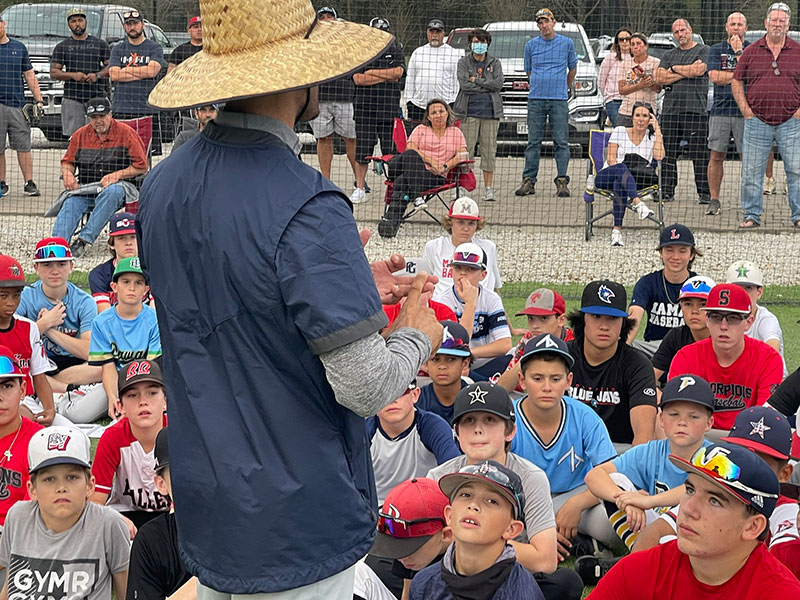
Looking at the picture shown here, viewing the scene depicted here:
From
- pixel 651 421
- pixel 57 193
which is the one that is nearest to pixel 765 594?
pixel 651 421

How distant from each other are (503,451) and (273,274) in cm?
237

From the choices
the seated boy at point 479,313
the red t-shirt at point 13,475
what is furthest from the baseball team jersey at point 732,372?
the red t-shirt at point 13,475

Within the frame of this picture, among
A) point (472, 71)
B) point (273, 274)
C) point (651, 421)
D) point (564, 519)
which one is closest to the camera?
point (273, 274)

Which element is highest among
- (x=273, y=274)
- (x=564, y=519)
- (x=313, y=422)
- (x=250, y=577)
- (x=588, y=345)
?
(x=273, y=274)

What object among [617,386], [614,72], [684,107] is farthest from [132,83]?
[617,386]

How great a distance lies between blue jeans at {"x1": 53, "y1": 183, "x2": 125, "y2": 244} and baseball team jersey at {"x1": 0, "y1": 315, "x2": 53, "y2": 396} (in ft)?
13.9

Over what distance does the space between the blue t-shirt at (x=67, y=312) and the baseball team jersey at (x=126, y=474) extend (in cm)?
230

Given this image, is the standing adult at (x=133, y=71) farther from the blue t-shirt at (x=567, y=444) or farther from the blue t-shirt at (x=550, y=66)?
the blue t-shirt at (x=567, y=444)

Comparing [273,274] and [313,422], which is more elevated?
[273,274]

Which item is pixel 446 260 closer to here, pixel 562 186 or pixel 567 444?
pixel 567 444

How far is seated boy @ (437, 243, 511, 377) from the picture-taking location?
263 inches

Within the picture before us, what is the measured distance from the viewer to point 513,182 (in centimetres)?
1339

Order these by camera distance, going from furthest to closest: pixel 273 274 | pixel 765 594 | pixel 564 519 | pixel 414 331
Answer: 1. pixel 564 519
2. pixel 765 594
3. pixel 414 331
4. pixel 273 274

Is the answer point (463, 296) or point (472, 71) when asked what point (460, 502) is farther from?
point (472, 71)
